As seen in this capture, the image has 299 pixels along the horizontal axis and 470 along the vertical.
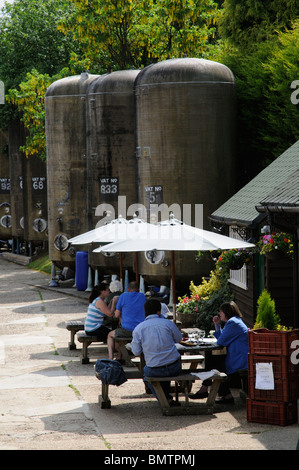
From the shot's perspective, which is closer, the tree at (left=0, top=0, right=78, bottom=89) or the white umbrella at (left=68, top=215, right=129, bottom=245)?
the white umbrella at (left=68, top=215, right=129, bottom=245)

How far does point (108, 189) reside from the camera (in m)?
24.3

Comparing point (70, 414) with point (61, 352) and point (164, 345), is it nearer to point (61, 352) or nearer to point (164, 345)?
point (164, 345)

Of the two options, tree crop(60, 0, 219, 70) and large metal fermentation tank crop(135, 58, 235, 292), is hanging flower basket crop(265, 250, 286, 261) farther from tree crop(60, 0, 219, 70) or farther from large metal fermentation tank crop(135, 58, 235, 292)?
tree crop(60, 0, 219, 70)

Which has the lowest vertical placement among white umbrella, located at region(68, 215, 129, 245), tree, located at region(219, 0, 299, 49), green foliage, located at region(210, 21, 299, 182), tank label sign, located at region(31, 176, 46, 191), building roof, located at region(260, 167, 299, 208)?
white umbrella, located at region(68, 215, 129, 245)

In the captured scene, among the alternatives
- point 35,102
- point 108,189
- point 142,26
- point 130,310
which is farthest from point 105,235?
point 35,102

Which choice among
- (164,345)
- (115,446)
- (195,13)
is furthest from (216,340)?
(195,13)

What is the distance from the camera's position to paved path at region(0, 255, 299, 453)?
30.2ft

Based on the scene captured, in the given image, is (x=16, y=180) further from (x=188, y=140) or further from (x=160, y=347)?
(x=160, y=347)

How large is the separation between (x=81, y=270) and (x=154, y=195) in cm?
564

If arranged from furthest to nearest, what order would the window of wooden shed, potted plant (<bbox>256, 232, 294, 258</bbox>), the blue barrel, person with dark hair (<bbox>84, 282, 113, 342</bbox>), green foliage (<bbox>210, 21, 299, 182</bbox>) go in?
the blue barrel
green foliage (<bbox>210, 21, 299, 182</bbox>)
the window of wooden shed
person with dark hair (<bbox>84, 282, 113, 342</bbox>)
potted plant (<bbox>256, 232, 294, 258</bbox>)

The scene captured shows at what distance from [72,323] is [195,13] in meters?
18.9

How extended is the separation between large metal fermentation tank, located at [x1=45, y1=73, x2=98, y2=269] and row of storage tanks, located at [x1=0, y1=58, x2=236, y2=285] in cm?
130

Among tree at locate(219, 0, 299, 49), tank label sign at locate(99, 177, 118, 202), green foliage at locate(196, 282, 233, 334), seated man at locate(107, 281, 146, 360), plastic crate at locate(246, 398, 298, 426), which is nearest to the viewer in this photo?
plastic crate at locate(246, 398, 298, 426)


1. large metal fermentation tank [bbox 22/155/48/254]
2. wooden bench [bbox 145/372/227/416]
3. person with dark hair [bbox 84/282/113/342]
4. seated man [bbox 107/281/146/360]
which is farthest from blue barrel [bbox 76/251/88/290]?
wooden bench [bbox 145/372/227/416]
